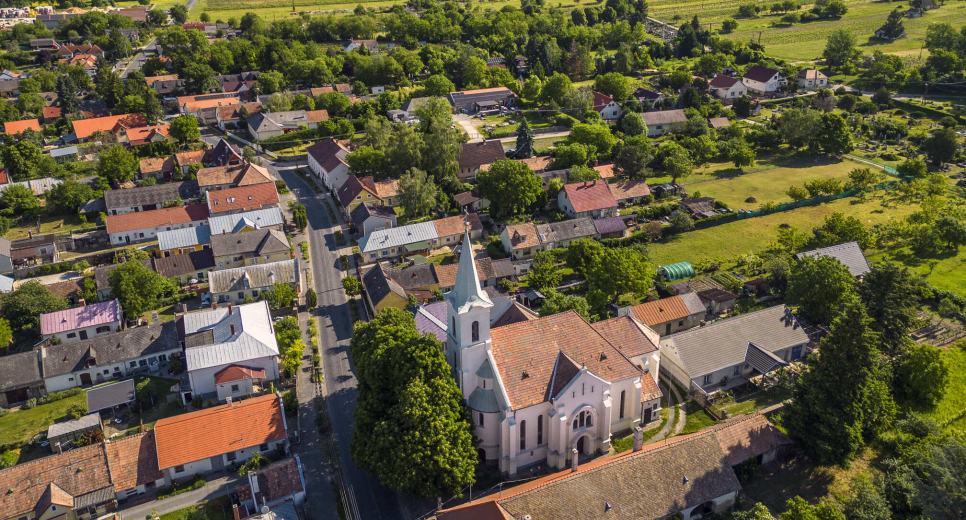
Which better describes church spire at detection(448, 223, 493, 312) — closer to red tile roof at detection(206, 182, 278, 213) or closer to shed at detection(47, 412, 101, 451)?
shed at detection(47, 412, 101, 451)

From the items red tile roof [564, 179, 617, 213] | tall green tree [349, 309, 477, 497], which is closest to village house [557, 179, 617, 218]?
red tile roof [564, 179, 617, 213]

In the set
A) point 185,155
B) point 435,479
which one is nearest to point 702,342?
point 435,479

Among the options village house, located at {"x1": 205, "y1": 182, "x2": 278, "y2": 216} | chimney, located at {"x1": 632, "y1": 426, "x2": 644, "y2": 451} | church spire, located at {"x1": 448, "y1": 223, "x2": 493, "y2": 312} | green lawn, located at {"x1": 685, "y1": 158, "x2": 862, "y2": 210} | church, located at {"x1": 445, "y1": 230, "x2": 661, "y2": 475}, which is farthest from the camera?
green lawn, located at {"x1": 685, "y1": 158, "x2": 862, "y2": 210}

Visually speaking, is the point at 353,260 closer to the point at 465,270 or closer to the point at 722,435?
the point at 465,270

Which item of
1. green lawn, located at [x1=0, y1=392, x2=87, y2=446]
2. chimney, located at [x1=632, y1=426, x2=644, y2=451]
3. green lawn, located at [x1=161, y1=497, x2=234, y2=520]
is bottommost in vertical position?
green lawn, located at [x1=161, y1=497, x2=234, y2=520]

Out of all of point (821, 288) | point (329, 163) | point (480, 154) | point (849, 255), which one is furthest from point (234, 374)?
point (849, 255)

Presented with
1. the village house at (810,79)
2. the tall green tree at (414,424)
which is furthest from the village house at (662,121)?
the tall green tree at (414,424)

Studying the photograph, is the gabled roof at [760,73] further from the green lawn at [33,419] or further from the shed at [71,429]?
the shed at [71,429]
